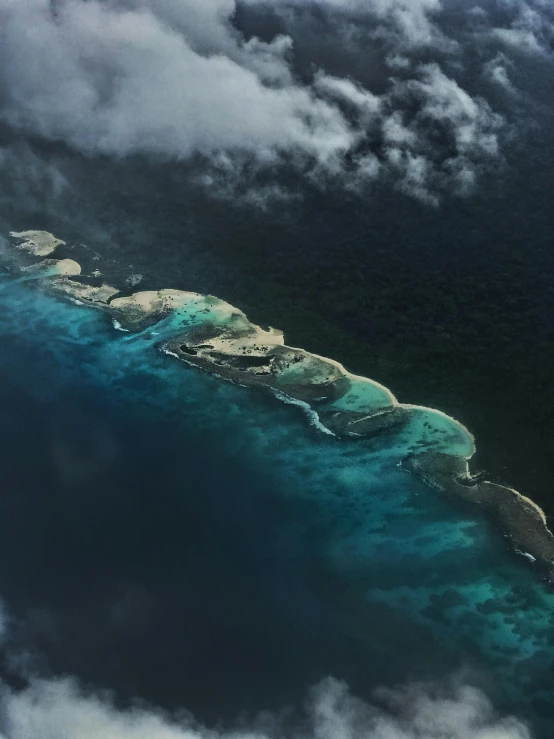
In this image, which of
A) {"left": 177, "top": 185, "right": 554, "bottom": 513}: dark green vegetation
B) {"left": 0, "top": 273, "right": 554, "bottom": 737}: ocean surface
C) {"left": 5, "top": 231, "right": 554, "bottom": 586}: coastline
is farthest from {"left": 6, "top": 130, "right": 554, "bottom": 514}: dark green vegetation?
{"left": 0, "top": 273, "right": 554, "bottom": 737}: ocean surface

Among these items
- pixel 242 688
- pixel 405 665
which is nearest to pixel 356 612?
pixel 405 665

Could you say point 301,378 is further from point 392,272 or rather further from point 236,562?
point 236,562

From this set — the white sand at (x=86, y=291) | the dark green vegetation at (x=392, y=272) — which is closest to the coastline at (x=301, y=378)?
the white sand at (x=86, y=291)

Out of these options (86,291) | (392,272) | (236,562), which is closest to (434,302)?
(392,272)

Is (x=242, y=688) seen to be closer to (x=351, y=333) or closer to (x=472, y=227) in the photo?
(x=351, y=333)

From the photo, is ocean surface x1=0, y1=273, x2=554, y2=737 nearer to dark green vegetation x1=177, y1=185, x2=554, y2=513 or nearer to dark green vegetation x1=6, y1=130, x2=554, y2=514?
dark green vegetation x1=177, y1=185, x2=554, y2=513

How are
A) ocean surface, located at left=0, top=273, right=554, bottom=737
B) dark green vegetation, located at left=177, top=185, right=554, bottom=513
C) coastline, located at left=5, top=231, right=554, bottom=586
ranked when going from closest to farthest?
1. ocean surface, located at left=0, top=273, right=554, bottom=737
2. coastline, located at left=5, top=231, right=554, bottom=586
3. dark green vegetation, located at left=177, top=185, right=554, bottom=513
